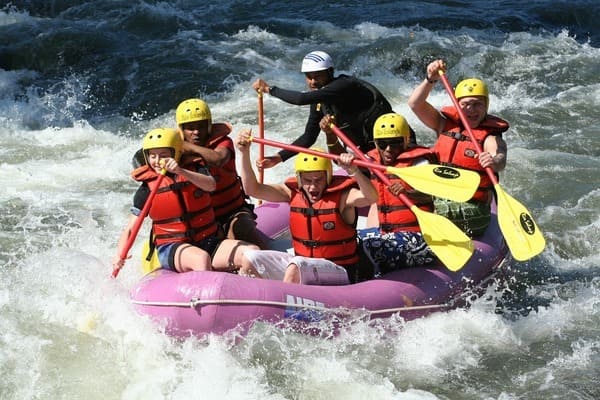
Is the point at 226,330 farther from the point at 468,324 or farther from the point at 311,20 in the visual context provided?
the point at 311,20

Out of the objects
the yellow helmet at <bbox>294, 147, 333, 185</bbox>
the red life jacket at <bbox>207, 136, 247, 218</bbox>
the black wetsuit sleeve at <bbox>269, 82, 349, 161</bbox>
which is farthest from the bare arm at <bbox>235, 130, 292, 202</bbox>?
the black wetsuit sleeve at <bbox>269, 82, 349, 161</bbox>

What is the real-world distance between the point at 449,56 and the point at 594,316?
6934mm

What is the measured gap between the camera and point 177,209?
5.53 meters

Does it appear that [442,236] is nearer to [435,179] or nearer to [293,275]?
[435,179]

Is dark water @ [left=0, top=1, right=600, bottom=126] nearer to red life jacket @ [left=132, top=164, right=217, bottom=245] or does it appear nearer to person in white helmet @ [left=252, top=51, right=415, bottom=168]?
person in white helmet @ [left=252, top=51, right=415, bottom=168]

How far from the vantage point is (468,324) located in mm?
5742

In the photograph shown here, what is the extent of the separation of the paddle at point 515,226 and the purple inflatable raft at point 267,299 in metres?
0.49

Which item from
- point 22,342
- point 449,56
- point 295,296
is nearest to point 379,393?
point 295,296

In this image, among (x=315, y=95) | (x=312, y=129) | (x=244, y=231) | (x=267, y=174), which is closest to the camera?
(x=244, y=231)

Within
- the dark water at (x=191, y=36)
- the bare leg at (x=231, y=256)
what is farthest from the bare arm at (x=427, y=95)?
the dark water at (x=191, y=36)

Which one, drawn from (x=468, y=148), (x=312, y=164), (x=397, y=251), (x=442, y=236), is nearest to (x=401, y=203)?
(x=397, y=251)

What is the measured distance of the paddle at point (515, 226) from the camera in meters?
5.56

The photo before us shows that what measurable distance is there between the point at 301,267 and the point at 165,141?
1.10m

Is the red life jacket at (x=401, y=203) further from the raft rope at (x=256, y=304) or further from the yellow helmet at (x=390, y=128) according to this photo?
the raft rope at (x=256, y=304)
